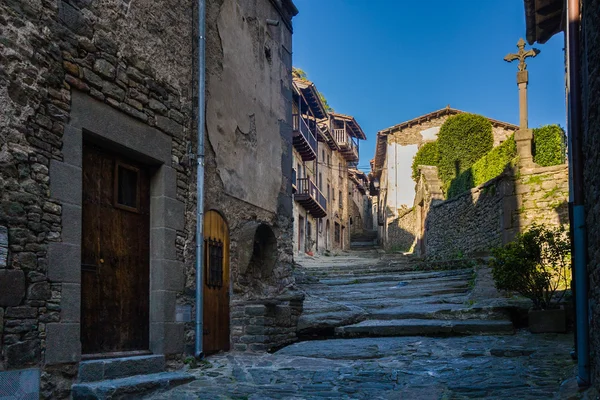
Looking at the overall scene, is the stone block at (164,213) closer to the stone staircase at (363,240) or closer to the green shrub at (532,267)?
the green shrub at (532,267)

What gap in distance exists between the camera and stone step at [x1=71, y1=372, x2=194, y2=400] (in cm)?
532

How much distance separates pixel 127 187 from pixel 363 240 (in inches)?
1523

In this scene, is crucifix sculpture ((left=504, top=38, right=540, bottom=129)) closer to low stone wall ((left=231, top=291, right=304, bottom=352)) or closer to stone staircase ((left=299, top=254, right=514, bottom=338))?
stone staircase ((left=299, top=254, right=514, bottom=338))

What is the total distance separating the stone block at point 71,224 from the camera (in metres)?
5.53

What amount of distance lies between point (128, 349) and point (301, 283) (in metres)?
7.60

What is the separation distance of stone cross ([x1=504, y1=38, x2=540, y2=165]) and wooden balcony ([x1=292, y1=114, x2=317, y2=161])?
11585mm

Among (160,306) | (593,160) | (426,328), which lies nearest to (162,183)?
(160,306)

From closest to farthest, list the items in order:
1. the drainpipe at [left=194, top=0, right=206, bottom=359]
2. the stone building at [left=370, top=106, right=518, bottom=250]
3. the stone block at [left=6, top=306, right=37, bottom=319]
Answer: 1. the stone block at [left=6, top=306, right=37, bottom=319]
2. the drainpipe at [left=194, top=0, right=206, bottom=359]
3. the stone building at [left=370, top=106, right=518, bottom=250]

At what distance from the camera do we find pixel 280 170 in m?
10.3

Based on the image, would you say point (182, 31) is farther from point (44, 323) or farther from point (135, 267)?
point (44, 323)

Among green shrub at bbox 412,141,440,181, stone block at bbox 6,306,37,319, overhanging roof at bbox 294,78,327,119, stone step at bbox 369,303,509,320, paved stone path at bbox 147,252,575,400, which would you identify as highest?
overhanging roof at bbox 294,78,327,119

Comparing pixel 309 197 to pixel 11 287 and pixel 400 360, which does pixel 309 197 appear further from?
pixel 11 287

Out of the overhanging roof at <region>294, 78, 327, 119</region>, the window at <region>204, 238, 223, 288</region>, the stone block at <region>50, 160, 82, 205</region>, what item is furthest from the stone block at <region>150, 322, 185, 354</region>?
the overhanging roof at <region>294, 78, 327, 119</region>

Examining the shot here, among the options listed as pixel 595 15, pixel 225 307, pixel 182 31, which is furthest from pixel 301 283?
pixel 595 15
